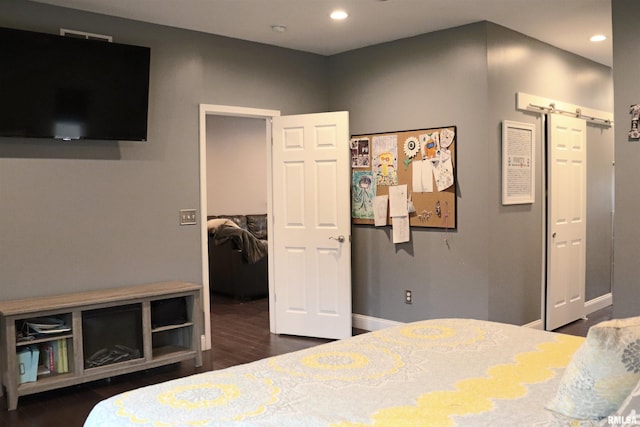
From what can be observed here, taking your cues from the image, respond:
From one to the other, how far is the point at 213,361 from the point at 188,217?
114 centimetres

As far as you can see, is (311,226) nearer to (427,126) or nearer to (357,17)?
(427,126)

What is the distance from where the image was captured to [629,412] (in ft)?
4.64

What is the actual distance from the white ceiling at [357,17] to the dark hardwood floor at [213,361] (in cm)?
257

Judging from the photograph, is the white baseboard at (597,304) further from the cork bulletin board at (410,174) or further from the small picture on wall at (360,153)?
the small picture on wall at (360,153)

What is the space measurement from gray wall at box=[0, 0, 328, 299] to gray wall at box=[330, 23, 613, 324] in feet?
3.29

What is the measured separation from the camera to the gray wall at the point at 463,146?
4.53 meters

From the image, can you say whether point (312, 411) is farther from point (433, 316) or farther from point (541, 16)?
point (541, 16)

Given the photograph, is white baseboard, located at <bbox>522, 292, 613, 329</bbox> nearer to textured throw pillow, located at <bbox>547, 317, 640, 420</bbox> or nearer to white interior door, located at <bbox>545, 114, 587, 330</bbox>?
white interior door, located at <bbox>545, 114, 587, 330</bbox>

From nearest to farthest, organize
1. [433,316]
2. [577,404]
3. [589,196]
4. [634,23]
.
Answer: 1. [577,404]
2. [634,23]
3. [433,316]
4. [589,196]

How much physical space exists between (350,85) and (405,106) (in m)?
0.68

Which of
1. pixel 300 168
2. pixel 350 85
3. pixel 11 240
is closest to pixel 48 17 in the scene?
pixel 11 240

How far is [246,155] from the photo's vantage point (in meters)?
8.59

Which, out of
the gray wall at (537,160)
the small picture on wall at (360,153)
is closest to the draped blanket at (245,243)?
the small picture on wall at (360,153)

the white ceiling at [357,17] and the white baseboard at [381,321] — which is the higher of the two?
the white ceiling at [357,17]
